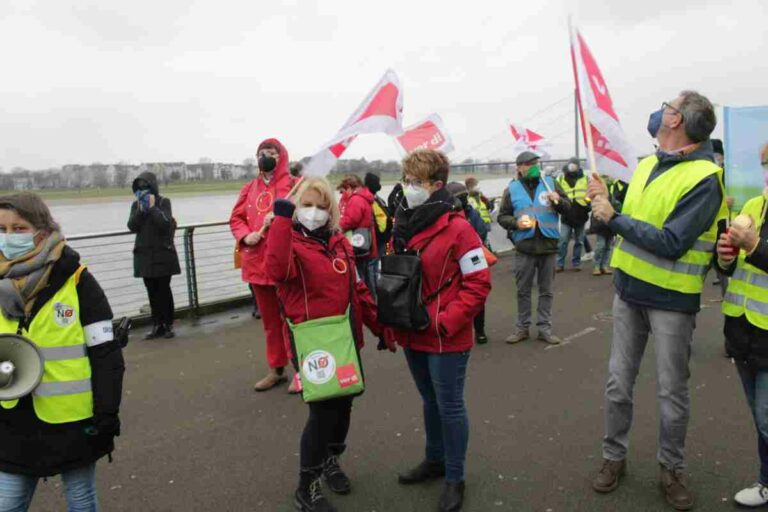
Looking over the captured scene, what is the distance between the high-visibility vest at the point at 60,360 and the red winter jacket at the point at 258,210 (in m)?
2.40

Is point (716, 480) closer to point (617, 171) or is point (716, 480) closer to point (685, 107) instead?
point (617, 171)

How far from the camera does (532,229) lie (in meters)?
A: 6.21

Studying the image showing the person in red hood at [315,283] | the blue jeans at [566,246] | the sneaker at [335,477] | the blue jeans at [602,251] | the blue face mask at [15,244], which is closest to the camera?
the blue face mask at [15,244]

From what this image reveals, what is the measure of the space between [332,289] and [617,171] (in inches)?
76.3

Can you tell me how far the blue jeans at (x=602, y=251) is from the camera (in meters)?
10.3

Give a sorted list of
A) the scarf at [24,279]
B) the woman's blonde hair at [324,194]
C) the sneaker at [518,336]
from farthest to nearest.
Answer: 1. the sneaker at [518,336]
2. the woman's blonde hair at [324,194]
3. the scarf at [24,279]

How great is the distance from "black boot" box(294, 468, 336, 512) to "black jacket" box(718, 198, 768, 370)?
2.31 meters

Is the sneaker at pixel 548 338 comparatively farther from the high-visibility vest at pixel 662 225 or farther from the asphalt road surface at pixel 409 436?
the high-visibility vest at pixel 662 225

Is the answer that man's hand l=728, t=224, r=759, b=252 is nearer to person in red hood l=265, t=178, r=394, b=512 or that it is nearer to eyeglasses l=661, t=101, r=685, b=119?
eyeglasses l=661, t=101, r=685, b=119

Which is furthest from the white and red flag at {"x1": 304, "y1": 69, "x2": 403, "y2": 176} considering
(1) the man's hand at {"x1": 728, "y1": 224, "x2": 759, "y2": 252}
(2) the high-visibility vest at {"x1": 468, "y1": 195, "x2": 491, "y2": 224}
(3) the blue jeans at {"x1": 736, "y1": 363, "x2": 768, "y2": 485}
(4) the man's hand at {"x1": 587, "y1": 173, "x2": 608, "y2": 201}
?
(2) the high-visibility vest at {"x1": 468, "y1": 195, "x2": 491, "y2": 224}

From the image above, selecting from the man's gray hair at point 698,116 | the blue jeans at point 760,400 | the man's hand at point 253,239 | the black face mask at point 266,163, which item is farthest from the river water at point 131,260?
the blue jeans at point 760,400

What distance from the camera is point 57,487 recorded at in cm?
367

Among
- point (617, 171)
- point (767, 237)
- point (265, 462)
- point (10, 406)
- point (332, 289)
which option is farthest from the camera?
point (265, 462)

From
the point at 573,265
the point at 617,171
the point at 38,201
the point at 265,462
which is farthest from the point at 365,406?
the point at 573,265
